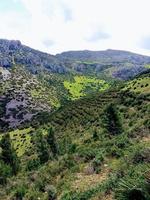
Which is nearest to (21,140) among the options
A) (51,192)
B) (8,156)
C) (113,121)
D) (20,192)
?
(8,156)

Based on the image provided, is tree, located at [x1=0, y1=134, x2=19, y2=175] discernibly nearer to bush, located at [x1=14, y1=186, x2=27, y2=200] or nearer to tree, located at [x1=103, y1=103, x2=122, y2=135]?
tree, located at [x1=103, y1=103, x2=122, y2=135]

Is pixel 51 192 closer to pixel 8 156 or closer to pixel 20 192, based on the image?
pixel 20 192

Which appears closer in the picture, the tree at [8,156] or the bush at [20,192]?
the bush at [20,192]

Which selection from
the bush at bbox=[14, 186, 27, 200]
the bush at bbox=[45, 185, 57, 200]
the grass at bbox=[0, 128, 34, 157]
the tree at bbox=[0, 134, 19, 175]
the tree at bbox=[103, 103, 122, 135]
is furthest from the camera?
the grass at bbox=[0, 128, 34, 157]

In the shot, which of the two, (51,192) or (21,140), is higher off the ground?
(51,192)

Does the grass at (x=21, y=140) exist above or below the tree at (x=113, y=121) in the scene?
below

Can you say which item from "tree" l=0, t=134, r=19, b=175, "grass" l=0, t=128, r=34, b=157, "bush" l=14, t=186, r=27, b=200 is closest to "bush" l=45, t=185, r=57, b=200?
"bush" l=14, t=186, r=27, b=200

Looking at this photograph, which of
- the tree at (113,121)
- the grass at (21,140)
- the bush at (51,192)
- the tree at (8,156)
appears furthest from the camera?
the grass at (21,140)

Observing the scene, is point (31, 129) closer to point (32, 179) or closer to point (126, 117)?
point (126, 117)

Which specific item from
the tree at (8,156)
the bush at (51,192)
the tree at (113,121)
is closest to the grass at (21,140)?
the tree at (8,156)

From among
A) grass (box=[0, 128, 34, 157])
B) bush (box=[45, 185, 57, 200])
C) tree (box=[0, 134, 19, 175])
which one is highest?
bush (box=[45, 185, 57, 200])

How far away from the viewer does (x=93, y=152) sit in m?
31.0

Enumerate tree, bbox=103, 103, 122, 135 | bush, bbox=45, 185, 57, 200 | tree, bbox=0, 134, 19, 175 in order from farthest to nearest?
tree, bbox=0, 134, 19, 175, tree, bbox=103, 103, 122, 135, bush, bbox=45, 185, 57, 200

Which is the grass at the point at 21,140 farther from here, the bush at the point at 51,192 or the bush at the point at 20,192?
the bush at the point at 51,192
